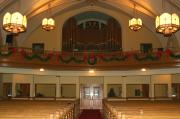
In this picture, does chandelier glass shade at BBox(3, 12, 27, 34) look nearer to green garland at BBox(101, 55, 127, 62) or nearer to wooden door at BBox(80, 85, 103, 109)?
green garland at BBox(101, 55, 127, 62)

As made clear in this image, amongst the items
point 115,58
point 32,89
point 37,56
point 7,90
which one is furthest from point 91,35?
point 7,90

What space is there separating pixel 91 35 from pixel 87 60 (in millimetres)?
3107

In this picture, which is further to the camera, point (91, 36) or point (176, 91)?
point (91, 36)

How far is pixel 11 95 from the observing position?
850 inches

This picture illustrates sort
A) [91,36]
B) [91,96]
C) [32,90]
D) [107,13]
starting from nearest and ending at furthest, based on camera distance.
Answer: [32,90] → [91,96] → [91,36] → [107,13]

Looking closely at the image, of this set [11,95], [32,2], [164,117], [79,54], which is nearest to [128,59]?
[79,54]

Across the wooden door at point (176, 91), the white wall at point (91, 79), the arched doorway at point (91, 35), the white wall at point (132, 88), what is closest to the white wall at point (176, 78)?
the wooden door at point (176, 91)

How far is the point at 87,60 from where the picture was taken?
781 inches

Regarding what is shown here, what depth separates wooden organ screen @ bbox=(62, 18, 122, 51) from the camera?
2223 centimetres

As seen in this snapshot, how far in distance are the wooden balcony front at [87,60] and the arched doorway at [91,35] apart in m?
1.86

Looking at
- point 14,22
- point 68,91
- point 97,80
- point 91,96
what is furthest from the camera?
point 68,91

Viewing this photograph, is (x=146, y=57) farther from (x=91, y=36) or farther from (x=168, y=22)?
(x=168, y=22)

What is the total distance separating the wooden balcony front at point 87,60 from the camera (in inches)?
709

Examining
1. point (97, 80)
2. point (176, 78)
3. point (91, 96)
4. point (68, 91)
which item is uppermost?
point (176, 78)
